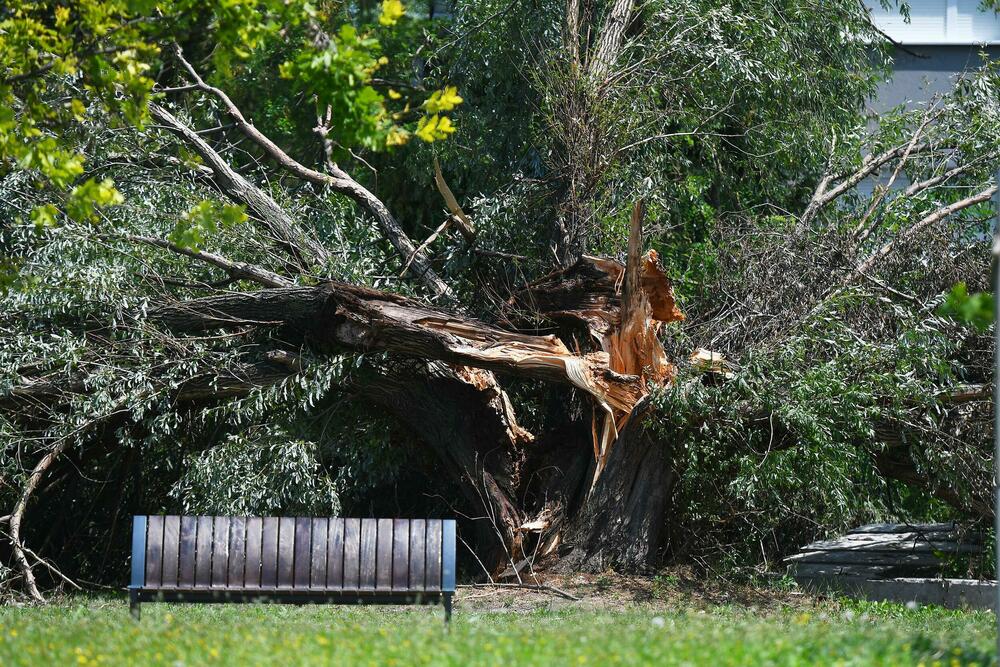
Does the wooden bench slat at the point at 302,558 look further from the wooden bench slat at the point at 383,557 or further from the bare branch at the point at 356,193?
the bare branch at the point at 356,193

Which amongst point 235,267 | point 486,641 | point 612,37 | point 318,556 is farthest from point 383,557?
point 612,37

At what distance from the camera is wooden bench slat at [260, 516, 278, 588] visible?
8.53 metres

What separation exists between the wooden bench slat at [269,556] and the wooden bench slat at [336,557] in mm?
385

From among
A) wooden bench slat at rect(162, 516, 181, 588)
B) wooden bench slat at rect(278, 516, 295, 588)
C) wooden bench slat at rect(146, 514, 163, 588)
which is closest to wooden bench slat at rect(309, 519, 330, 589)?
wooden bench slat at rect(278, 516, 295, 588)

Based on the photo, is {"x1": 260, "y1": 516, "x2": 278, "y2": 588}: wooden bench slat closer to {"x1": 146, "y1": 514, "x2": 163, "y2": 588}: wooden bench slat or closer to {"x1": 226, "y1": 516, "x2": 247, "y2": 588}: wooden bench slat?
{"x1": 226, "y1": 516, "x2": 247, "y2": 588}: wooden bench slat

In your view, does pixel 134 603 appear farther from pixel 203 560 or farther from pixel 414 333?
pixel 414 333

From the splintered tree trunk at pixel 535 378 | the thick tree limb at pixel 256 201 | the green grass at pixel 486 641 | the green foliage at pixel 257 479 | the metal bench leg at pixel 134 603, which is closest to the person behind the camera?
the green grass at pixel 486 641

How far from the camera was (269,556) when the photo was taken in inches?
336

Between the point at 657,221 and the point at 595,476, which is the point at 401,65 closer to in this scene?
the point at 657,221

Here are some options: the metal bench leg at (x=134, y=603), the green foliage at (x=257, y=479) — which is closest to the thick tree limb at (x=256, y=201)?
the green foliage at (x=257, y=479)

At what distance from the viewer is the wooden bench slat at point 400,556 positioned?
855 centimetres

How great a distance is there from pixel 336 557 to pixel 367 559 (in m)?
0.23

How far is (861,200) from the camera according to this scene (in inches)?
587

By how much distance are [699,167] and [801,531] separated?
15.4 feet
